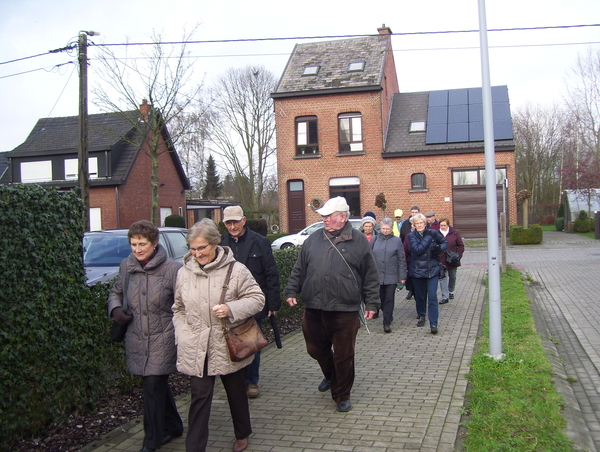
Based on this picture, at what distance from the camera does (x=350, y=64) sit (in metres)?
31.3

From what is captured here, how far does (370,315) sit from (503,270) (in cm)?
1195

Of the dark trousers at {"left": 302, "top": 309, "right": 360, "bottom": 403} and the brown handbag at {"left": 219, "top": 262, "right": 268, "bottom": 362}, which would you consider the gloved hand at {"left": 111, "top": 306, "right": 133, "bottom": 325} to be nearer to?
the brown handbag at {"left": 219, "top": 262, "right": 268, "bottom": 362}

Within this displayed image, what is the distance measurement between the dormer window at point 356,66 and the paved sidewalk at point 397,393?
873 inches

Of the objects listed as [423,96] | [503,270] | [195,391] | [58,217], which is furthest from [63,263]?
[423,96]

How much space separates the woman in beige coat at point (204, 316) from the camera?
13.2 ft

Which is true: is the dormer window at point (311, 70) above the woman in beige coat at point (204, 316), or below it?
above

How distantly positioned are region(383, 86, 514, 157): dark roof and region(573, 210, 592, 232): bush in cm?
1138

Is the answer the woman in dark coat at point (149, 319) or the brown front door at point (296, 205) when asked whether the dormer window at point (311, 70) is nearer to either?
the brown front door at point (296, 205)

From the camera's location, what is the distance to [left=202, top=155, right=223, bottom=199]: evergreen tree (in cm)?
6831

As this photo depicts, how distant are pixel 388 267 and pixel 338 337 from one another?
149 inches

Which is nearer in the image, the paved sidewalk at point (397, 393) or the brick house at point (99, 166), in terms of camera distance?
the paved sidewalk at point (397, 393)

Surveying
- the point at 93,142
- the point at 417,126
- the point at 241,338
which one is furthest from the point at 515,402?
the point at 93,142

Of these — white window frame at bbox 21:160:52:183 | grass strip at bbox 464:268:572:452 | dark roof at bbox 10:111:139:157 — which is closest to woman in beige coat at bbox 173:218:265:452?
grass strip at bbox 464:268:572:452

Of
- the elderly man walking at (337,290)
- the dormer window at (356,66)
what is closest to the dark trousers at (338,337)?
the elderly man walking at (337,290)
